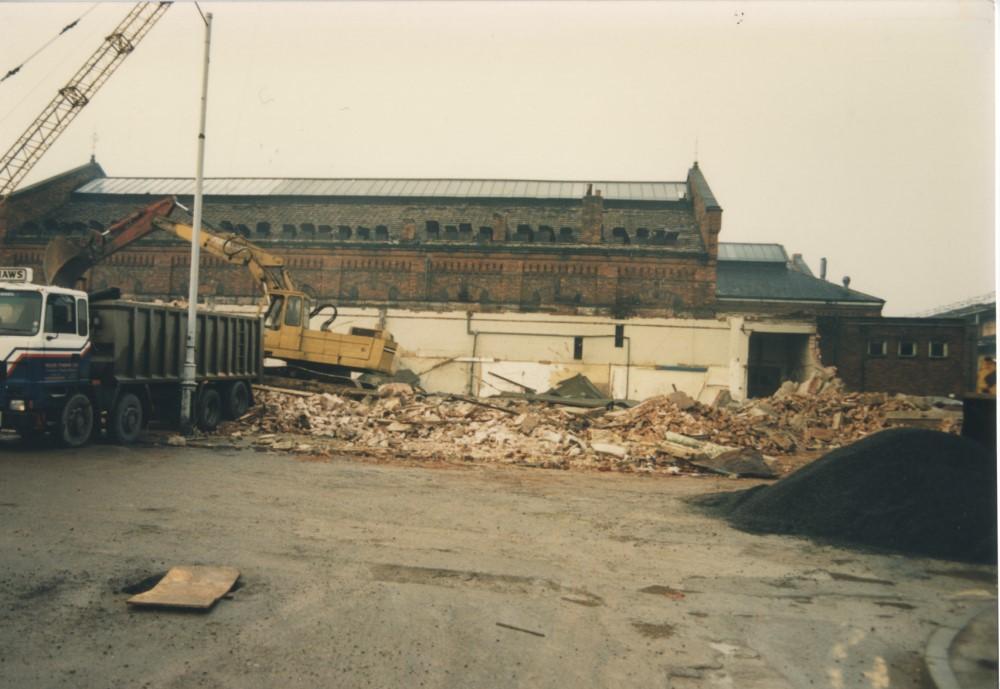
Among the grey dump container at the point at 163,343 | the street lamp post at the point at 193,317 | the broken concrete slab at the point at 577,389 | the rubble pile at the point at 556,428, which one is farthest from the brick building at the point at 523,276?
the street lamp post at the point at 193,317

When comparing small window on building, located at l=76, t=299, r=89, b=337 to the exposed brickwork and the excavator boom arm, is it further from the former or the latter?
the exposed brickwork

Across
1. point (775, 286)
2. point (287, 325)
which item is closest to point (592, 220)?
point (775, 286)

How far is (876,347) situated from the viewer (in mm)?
33000

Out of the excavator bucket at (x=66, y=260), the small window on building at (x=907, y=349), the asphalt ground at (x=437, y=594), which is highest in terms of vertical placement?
the excavator bucket at (x=66, y=260)

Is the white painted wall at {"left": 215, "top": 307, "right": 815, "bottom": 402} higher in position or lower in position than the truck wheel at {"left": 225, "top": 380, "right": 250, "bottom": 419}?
higher

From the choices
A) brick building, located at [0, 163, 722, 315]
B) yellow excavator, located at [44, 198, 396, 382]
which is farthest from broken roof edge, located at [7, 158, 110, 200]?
yellow excavator, located at [44, 198, 396, 382]

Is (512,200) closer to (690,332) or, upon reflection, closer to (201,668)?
(690,332)

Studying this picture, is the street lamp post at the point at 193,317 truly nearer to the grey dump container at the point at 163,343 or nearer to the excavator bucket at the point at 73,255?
the grey dump container at the point at 163,343

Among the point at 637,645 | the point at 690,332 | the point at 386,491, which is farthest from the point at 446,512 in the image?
the point at 690,332

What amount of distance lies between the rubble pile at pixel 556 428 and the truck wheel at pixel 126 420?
232cm

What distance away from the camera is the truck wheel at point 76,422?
12000 mm

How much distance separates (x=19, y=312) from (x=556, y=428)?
11.3 metres

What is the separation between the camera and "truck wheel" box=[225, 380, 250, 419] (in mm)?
17609

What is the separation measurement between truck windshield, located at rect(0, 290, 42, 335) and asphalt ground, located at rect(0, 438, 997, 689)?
2.50 m
